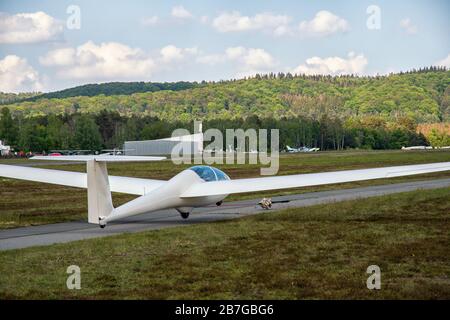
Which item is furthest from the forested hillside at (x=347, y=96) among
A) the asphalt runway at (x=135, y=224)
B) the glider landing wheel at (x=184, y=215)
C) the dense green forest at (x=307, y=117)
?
the glider landing wheel at (x=184, y=215)

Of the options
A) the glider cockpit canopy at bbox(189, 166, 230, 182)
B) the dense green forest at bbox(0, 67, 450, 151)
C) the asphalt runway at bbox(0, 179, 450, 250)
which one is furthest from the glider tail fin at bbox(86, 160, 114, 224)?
the dense green forest at bbox(0, 67, 450, 151)

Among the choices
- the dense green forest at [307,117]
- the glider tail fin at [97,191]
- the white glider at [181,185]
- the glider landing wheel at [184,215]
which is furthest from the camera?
the dense green forest at [307,117]

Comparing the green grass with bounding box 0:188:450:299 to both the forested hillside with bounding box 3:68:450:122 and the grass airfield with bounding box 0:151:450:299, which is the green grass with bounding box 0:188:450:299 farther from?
the forested hillside with bounding box 3:68:450:122

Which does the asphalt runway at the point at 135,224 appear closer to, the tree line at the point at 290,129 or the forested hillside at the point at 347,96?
the forested hillside at the point at 347,96

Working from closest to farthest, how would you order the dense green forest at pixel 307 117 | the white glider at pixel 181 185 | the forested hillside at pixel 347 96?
the white glider at pixel 181 185 < the forested hillside at pixel 347 96 < the dense green forest at pixel 307 117

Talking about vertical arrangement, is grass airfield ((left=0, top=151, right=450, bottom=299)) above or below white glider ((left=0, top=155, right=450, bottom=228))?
below
